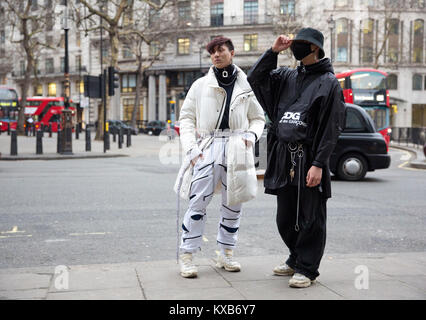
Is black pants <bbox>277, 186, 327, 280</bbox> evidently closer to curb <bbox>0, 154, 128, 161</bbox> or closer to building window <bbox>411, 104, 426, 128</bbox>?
curb <bbox>0, 154, 128, 161</bbox>

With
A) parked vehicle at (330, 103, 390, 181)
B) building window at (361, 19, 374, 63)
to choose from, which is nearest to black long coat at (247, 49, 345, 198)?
parked vehicle at (330, 103, 390, 181)

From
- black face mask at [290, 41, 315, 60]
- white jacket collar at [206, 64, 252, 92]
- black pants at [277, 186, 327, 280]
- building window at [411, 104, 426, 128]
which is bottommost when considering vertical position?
black pants at [277, 186, 327, 280]

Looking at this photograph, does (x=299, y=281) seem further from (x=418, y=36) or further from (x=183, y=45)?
(x=418, y=36)

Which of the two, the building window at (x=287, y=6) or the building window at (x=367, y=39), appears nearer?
the building window at (x=287, y=6)

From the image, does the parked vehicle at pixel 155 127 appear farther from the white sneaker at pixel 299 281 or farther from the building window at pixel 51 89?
the white sneaker at pixel 299 281

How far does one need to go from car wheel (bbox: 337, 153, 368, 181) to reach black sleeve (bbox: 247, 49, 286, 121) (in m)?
8.04

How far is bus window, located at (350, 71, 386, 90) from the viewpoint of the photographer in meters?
24.3

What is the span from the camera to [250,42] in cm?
5134

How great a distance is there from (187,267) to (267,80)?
153 cm

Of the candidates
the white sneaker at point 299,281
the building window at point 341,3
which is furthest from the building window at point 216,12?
the white sneaker at point 299,281

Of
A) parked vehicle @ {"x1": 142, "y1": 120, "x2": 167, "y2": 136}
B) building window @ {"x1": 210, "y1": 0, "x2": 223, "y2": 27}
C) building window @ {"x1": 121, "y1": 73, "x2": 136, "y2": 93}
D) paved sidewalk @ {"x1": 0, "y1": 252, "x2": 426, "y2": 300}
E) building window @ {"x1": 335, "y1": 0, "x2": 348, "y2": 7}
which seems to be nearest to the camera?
paved sidewalk @ {"x1": 0, "y1": 252, "x2": 426, "y2": 300}

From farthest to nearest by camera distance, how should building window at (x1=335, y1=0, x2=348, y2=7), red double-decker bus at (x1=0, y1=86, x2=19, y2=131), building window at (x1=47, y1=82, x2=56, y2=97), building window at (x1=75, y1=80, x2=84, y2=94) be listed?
building window at (x1=47, y1=82, x2=56, y2=97)
building window at (x1=75, y1=80, x2=84, y2=94)
building window at (x1=335, y1=0, x2=348, y2=7)
red double-decker bus at (x1=0, y1=86, x2=19, y2=131)

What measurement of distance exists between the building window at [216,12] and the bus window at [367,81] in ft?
101

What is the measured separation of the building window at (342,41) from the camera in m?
50.7
